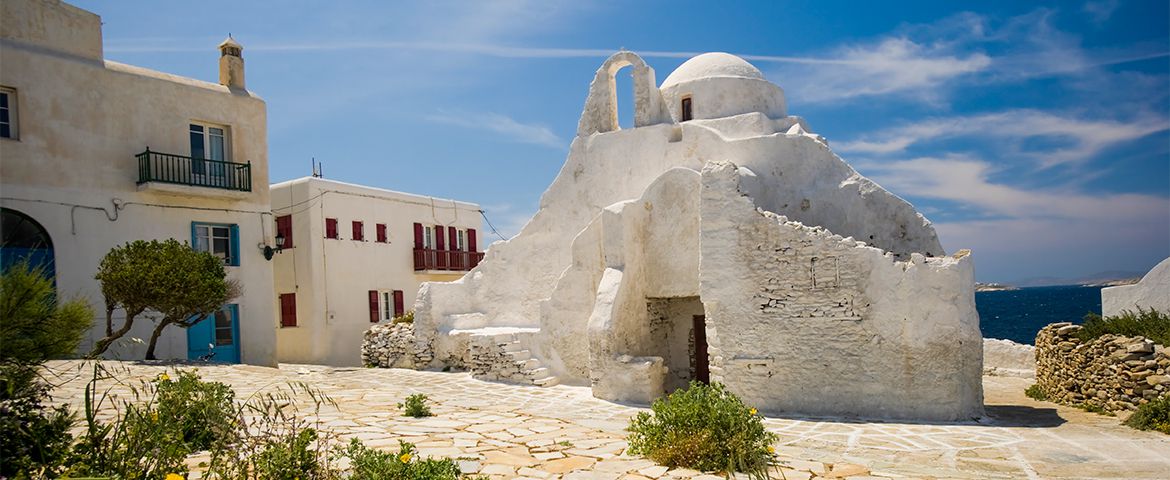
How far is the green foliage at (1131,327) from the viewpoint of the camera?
11.6 meters

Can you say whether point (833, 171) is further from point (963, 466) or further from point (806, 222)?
point (963, 466)

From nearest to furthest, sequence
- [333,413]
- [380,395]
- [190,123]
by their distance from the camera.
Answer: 1. [333,413]
2. [380,395]
3. [190,123]

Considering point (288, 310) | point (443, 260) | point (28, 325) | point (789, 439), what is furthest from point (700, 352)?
point (443, 260)

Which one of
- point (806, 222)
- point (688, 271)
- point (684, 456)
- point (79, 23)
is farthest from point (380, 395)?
point (79, 23)

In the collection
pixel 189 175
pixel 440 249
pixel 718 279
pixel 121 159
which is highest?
pixel 121 159

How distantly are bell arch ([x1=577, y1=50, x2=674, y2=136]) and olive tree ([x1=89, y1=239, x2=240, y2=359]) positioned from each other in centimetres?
859

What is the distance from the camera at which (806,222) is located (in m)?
13.9

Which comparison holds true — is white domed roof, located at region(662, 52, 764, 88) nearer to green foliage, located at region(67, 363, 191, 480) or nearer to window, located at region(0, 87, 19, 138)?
window, located at region(0, 87, 19, 138)

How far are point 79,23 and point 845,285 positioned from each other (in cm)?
1611

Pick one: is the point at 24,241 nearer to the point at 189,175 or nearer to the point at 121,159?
the point at 121,159

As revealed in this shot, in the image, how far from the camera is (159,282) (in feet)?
43.8

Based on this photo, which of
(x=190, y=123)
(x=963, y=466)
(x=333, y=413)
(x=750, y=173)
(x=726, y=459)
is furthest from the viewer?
(x=190, y=123)

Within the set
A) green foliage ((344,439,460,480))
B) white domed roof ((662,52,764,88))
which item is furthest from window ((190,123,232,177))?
green foliage ((344,439,460,480))

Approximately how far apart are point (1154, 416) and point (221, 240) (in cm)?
1829
